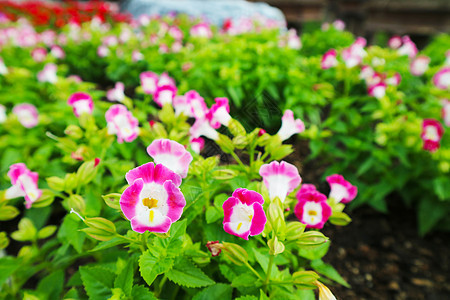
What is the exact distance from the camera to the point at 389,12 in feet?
22.7

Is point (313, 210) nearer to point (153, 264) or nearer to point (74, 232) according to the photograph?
point (153, 264)

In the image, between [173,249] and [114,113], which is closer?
[173,249]

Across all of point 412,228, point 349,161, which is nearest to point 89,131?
point 349,161

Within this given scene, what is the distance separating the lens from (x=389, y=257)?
193 centimetres

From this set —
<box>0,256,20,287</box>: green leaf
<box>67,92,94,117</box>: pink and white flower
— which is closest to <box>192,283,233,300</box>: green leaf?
<box>0,256,20,287</box>: green leaf

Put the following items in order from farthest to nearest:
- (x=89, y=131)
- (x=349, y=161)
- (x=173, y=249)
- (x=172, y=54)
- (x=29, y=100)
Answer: (x=172, y=54) < (x=29, y=100) < (x=349, y=161) < (x=89, y=131) < (x=173, y=249)

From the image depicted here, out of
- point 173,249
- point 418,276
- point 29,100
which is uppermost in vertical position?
point 173,249

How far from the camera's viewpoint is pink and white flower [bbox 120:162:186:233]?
0.61 metres

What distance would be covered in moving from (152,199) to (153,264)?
0.14 meters

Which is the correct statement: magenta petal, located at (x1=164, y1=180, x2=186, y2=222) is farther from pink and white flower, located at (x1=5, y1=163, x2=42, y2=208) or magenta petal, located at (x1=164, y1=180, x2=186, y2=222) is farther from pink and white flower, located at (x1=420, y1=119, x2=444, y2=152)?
pink and white flower, located at (x1=420, y1=119, x2=444, y2=152)

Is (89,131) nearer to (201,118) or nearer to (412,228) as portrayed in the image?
(201,118)

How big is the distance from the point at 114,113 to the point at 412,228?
199cm

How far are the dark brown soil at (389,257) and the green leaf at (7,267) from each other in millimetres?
1335

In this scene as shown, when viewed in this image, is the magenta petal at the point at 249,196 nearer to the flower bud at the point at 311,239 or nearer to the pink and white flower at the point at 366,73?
the flower bud at the point at 311,239
